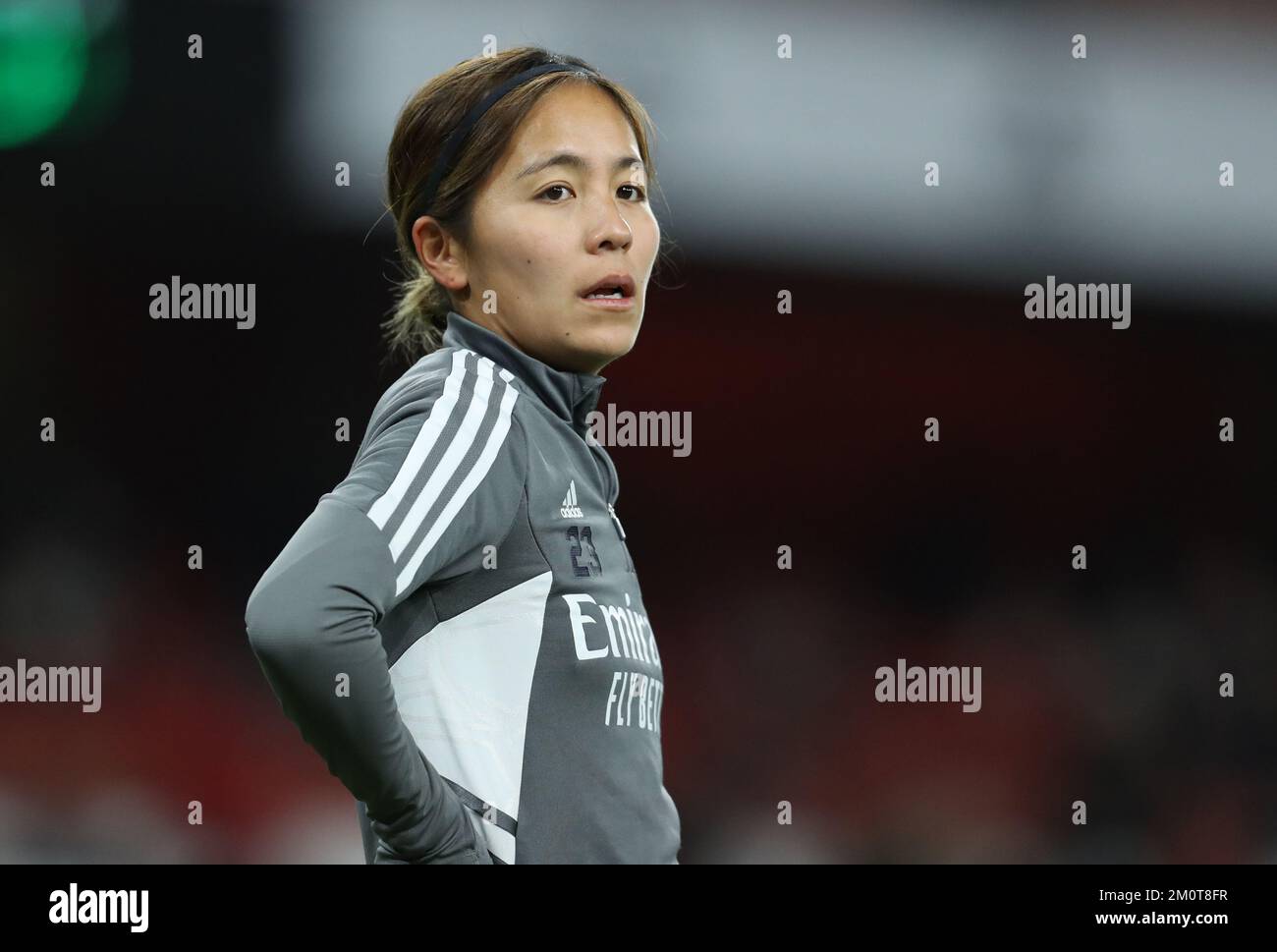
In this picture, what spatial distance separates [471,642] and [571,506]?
0.69ft

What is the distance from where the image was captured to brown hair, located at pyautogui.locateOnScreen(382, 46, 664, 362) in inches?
67.4

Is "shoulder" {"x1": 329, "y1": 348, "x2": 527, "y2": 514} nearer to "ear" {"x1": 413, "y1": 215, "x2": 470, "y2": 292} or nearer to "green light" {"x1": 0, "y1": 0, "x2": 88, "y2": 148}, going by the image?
"ear" {"x1": 413, "y1": 215, "x2": 470, "y2": 292}

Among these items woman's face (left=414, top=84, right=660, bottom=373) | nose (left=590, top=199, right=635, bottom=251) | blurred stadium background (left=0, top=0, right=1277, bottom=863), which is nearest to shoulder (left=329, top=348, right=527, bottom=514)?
woman's face (left=414, top=84, right=660, bottom=373)

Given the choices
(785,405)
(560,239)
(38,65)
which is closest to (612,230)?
(560,239)

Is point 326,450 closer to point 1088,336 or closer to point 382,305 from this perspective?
point 382,305

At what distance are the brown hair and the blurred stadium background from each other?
2.52 m

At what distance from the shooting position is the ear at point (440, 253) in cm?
177

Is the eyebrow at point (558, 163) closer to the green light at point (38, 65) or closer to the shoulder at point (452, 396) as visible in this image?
the shoulder at point (452, 396)

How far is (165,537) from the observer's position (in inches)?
183

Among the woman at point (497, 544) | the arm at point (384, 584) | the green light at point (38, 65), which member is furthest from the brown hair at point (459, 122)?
the green light at point (38, 65)

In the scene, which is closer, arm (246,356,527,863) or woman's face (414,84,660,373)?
arm (246,356,527,863)

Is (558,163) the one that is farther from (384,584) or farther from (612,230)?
(384,584)

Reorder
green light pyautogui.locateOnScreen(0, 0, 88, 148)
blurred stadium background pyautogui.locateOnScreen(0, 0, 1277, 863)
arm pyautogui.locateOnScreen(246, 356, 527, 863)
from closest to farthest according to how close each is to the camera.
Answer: arm pyautogui.locateOnScreen(246, 356, 527, 863) < green light pyautogui.locateOnScreen(0, 0, 88, 148) < blurred stadium background pyautogui.locateOnScreen(0, 0, 1277, 863)

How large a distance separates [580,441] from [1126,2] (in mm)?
4303
